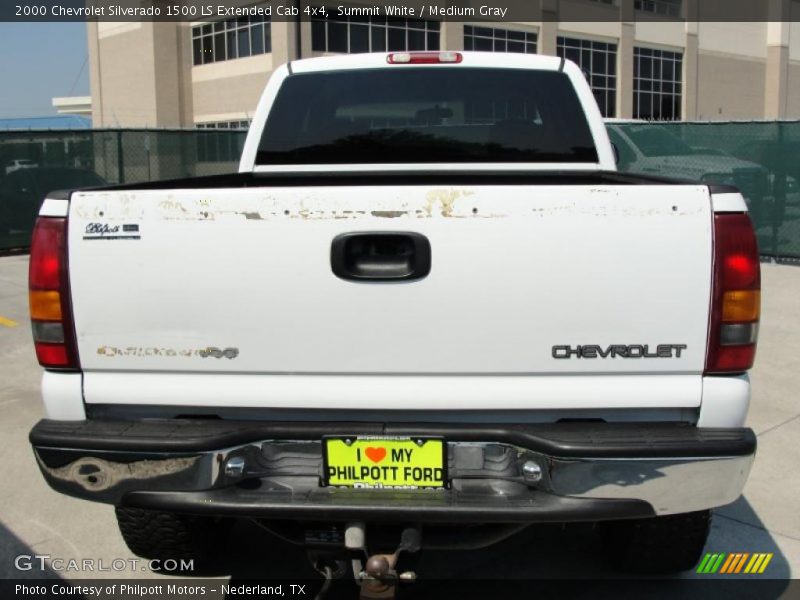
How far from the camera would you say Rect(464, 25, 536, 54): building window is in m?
38.1

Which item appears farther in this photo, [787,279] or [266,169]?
[787,279]

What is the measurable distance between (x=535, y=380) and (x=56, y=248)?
1.54 metres

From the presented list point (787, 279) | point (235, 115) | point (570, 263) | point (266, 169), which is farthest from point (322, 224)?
point (235, 115)

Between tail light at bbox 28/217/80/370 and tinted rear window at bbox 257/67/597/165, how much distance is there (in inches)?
74.8

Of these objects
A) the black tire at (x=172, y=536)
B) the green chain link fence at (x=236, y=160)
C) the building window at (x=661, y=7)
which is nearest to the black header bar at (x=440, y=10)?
the building window at (x=661, y=7)

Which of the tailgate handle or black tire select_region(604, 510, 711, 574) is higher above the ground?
the tailgate handle

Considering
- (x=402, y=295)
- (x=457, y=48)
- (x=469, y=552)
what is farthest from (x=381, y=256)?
(x=457, y=48)

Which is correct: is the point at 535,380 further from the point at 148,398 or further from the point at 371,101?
the point at 371,101

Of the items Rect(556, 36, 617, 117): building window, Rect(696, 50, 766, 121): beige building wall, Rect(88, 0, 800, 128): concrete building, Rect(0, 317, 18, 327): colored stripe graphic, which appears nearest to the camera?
Rect(0, 317, 18, 327): colored stripe graphic

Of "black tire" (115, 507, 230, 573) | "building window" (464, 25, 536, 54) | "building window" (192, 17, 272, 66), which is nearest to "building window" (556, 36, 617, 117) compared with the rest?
"building window" (464, 25, 536, 54)

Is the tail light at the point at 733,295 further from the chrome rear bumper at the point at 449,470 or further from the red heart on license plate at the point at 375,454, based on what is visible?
the red heart on license plate at the point at 375,454

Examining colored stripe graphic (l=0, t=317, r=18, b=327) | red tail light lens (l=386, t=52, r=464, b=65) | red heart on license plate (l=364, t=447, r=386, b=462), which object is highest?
red tail light lens (l=386, t=52, r=464, b=65)

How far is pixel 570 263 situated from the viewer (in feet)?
8.70

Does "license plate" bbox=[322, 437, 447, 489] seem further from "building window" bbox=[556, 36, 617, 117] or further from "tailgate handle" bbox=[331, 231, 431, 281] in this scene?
"building window" bbox=[556, 36, 617, 117]
